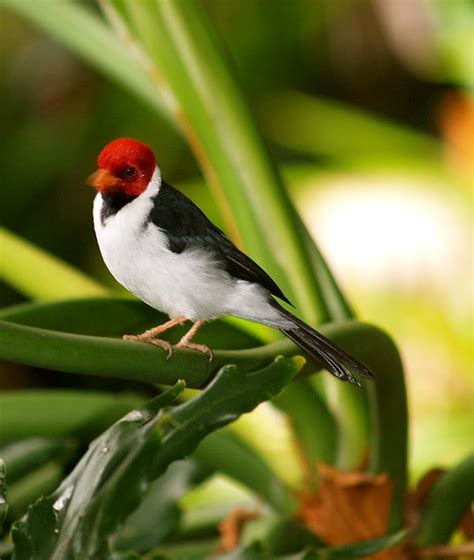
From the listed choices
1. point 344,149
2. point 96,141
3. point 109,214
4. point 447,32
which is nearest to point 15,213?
point 96,141

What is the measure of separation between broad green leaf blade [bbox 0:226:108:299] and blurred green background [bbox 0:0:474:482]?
0.47 meters

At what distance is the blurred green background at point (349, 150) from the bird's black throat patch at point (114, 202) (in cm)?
81

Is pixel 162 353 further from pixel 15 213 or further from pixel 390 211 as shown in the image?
pixel 15 213

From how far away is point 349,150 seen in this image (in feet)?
5.33

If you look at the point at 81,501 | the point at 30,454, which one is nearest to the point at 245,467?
the point at 30,454

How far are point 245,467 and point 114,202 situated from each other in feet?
1.07

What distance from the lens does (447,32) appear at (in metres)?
1.42

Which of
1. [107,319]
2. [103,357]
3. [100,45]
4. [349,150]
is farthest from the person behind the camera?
[349,150]

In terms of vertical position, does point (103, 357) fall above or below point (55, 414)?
above

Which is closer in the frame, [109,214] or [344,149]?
[109,214]

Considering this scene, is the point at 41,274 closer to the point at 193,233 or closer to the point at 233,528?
the point at 233,528

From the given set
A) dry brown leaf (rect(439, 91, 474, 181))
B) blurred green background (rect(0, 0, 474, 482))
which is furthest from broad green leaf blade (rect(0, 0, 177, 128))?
dry brown leaf (rect(439, 91, 474, 181))

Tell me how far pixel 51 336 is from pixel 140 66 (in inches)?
17.5

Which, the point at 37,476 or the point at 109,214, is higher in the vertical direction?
the point at 109,214
